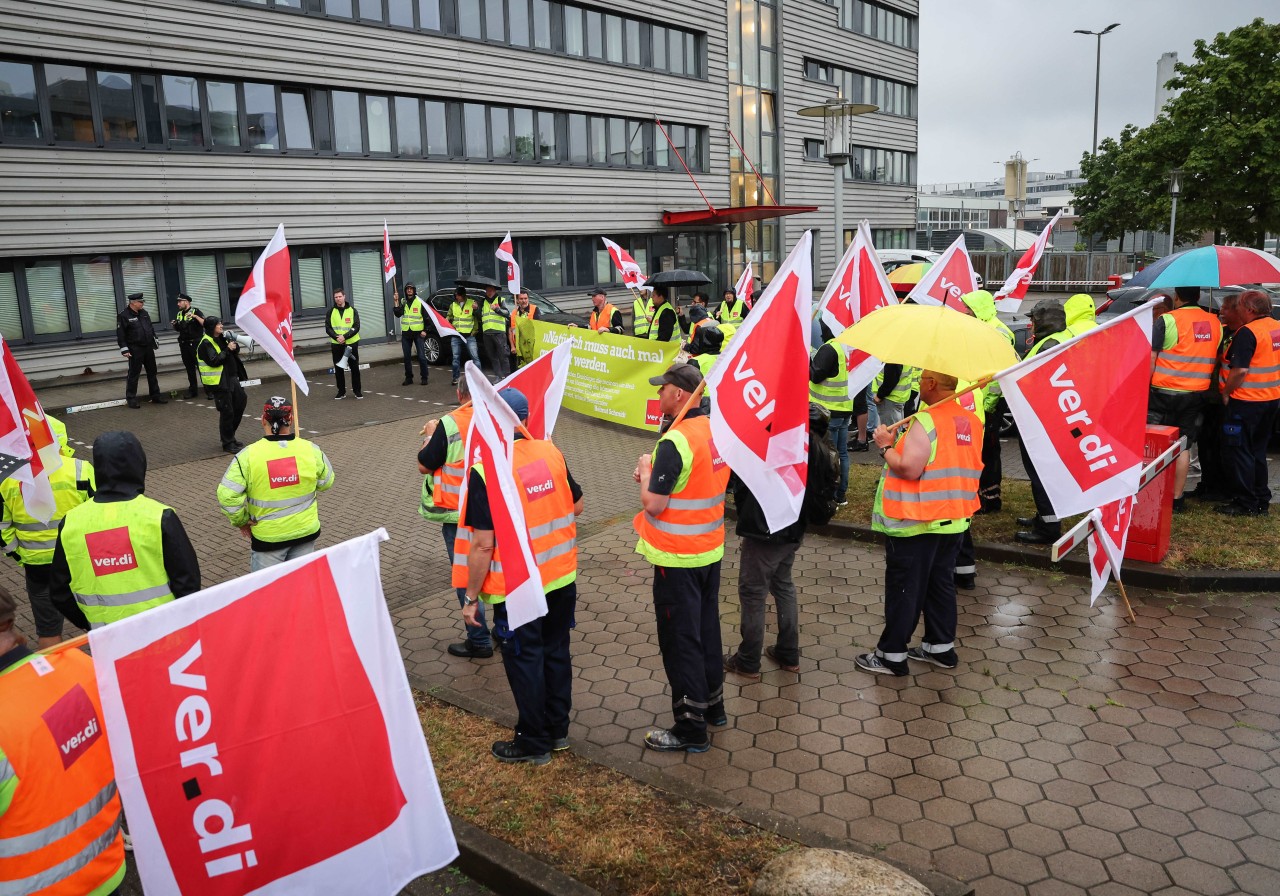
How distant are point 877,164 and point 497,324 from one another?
107 ft

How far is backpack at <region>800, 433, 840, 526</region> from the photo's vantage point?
19.7ft

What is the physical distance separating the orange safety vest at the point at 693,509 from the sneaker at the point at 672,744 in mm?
1052

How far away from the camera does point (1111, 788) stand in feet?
16.3

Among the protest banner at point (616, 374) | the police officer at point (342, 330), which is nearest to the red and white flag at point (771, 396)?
the protest banner at point (616, 374)

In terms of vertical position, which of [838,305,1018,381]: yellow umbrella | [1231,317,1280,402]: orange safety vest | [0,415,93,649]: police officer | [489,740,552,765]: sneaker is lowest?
[489,740,552,765]: sneaker

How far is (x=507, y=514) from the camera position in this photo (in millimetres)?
4586

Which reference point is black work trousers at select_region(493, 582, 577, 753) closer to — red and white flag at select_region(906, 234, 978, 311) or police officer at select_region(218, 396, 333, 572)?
police officer at select_region(218, 396, 333, 572)

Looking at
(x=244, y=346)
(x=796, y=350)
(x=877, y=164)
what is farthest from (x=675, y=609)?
(x=877, y=164)

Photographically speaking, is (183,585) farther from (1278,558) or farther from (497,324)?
(497,324)

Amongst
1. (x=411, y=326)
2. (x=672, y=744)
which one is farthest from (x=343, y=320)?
(x=672, y=744)

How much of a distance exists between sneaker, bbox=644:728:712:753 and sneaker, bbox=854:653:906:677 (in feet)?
4.78

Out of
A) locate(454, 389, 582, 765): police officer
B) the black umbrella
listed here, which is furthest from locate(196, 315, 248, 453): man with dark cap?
locate(454, 389, 582, 765): police officer

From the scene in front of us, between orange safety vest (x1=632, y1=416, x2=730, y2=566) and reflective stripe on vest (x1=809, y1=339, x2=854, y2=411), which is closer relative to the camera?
orange safety vest (x1=632, y1=416, x2=730, y2=566)

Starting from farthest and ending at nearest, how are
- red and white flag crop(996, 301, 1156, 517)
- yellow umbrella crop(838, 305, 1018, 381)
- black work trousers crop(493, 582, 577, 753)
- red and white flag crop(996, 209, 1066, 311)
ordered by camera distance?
red and white flag crop(996, 209, 1066, 311), red and white flag crop(996, 301, 1156, 517), yellow umbrella crop(838, 305, 1018, 381), black work trousers crop(493, 582, 577, 753)
